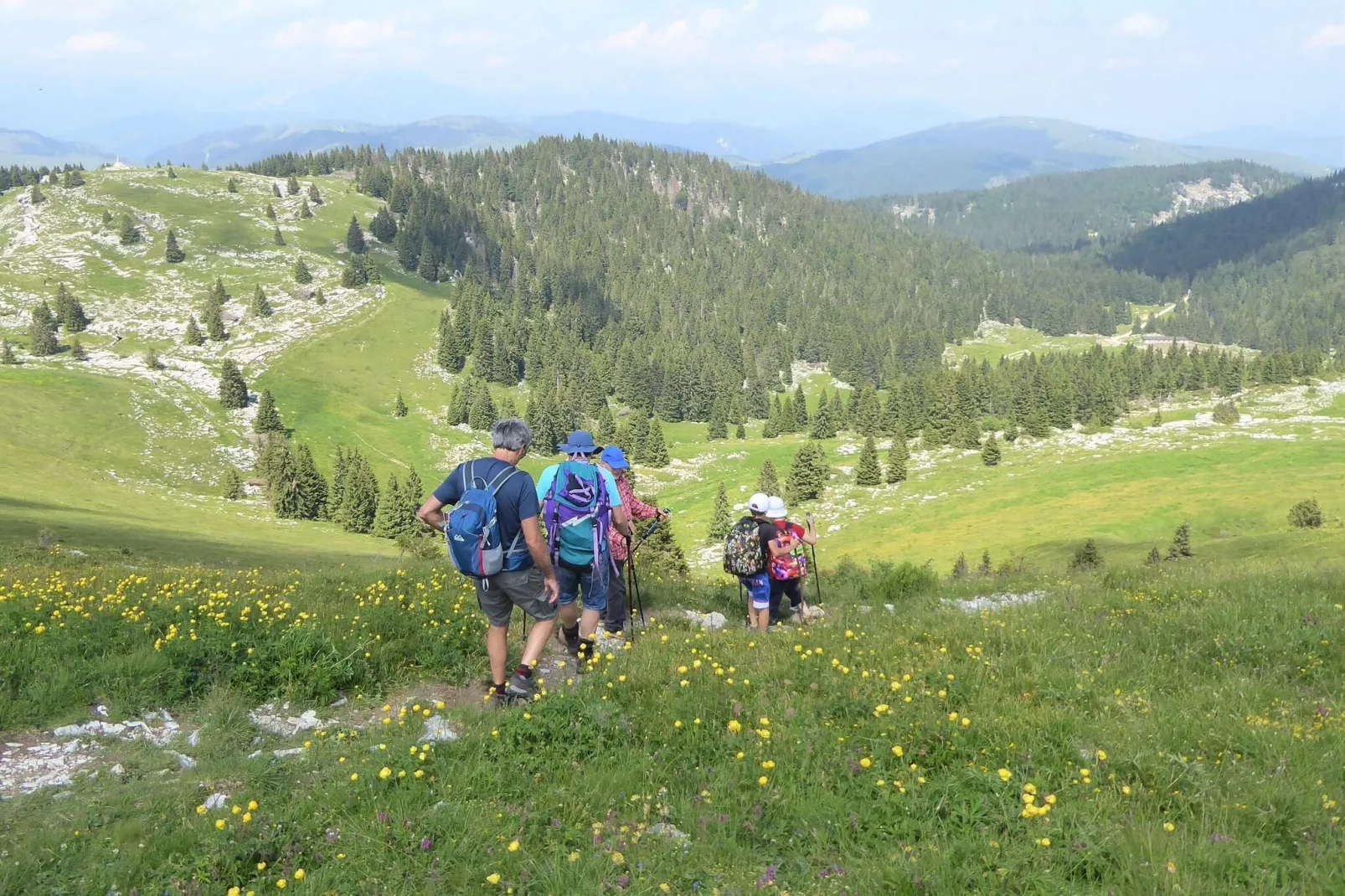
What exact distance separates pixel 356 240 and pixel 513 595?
194 metres

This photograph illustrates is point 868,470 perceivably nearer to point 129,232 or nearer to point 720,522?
point 720,522

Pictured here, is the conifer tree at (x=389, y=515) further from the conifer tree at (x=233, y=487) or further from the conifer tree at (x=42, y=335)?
the conifer tree at (x=42, y=335)

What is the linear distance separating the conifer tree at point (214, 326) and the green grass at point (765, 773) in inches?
5565

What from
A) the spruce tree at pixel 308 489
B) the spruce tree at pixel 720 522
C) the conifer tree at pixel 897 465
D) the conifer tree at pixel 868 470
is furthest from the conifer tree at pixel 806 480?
the spruce tree at pixel 308 489

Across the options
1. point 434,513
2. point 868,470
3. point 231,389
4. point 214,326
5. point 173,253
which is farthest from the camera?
point 173,253

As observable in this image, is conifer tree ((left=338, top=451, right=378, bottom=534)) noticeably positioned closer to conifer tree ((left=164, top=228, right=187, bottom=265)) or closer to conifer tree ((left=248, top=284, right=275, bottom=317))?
conifer tree ((left=248, top=284, right=275, bottom=317))

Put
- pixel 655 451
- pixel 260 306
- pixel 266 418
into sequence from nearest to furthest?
pixel 266 418, pixel 655 451, pixel 260 306

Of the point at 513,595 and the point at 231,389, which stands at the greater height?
the point at 513,595

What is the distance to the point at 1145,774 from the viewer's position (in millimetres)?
5938

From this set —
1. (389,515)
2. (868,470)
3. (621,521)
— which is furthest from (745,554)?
(868,470)

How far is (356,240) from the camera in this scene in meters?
177

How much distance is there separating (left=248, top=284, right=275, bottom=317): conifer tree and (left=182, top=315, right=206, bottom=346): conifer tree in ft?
40.7

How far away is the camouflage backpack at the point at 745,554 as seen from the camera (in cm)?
1236

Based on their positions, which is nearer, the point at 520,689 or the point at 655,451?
the point at 520,689
